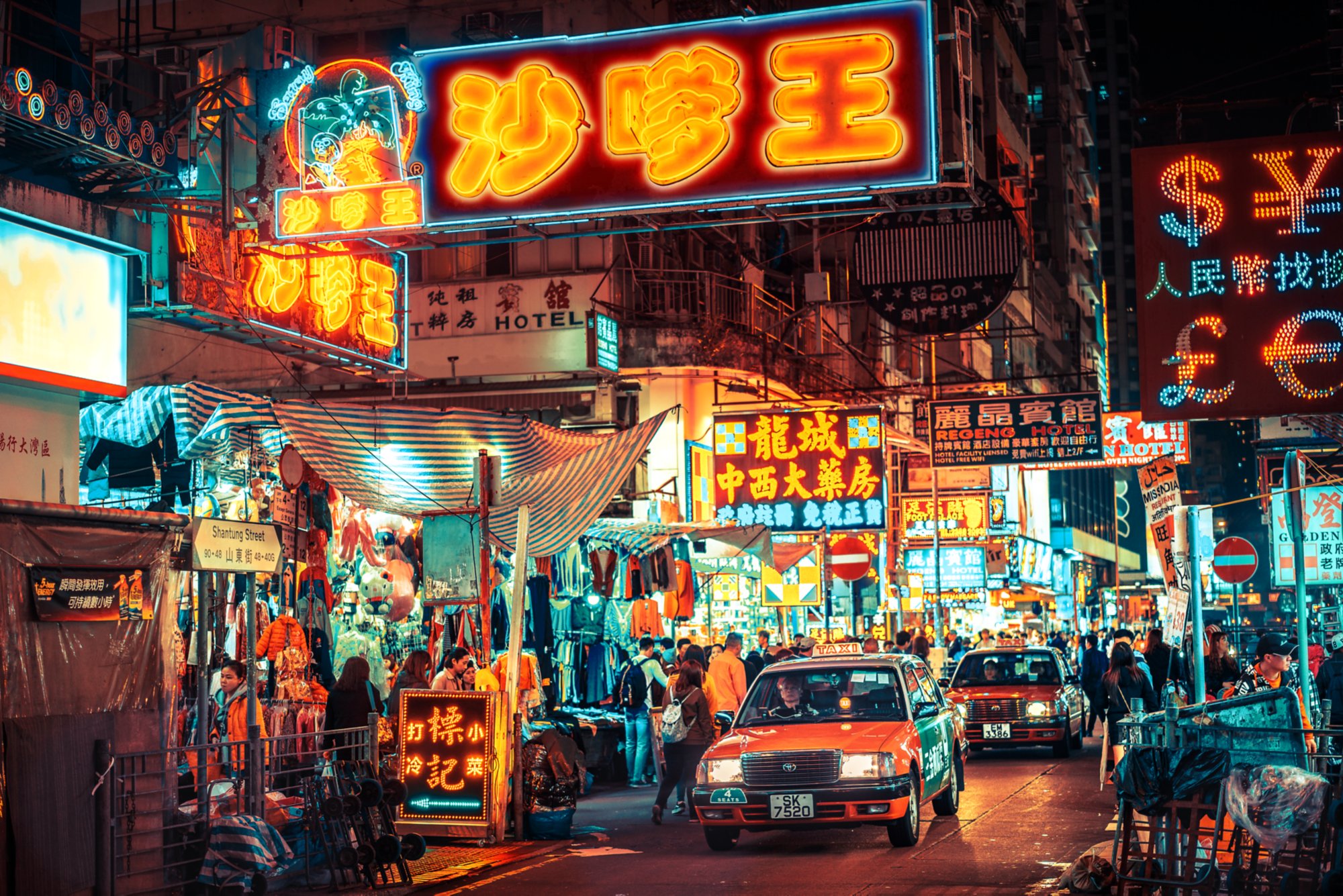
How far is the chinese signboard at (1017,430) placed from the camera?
29328 mm

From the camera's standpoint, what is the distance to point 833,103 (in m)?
11.8

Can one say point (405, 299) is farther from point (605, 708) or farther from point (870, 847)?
point (870, 847)

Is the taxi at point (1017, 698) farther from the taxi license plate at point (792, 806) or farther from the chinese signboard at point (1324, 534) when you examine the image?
the taxi license plate at point (792, 806)

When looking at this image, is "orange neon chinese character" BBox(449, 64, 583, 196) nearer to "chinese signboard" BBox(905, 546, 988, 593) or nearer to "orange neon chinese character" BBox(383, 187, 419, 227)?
"orange neon chinese character" BBox(383, 187, 419, 227)

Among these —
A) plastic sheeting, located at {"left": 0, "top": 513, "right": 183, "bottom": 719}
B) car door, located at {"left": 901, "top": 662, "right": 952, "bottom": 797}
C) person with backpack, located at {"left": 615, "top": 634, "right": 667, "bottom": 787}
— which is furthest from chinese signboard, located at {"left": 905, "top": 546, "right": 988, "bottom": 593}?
plastic sheeting, located at {"left": 0, "top": 513, "right": 183, "bottom": 719}

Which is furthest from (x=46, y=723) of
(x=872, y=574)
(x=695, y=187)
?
(x=872, y=574)

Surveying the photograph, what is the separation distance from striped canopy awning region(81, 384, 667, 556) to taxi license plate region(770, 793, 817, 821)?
4846 mm

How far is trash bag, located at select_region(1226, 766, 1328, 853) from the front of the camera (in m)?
9.12

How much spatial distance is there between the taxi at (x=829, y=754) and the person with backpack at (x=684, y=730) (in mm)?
838

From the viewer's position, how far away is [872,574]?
130ft

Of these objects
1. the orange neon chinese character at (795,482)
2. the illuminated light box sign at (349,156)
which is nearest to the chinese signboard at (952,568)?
the orange neon chinese character at (795,482)

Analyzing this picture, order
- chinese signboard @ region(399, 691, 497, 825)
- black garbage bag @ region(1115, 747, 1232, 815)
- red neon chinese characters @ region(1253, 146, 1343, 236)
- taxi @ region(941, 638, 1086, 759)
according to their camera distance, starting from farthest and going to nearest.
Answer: taxi @ region(941, 638, 1086, 759) → chinese signboard @ region(399, 691, 497, 825) → red neon chinese characters @ region(1253, 146, 1343, 236) → black garbage bag @ region(1115, 747, 1232, 815)

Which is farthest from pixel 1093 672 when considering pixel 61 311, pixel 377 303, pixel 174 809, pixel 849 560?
pixel 174 809

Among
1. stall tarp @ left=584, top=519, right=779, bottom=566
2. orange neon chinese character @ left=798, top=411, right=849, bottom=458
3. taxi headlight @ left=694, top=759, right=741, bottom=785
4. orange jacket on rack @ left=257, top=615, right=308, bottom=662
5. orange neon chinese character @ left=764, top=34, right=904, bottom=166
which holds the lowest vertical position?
taxi headlight @ left=694, top=759, right=741, bottom=785
